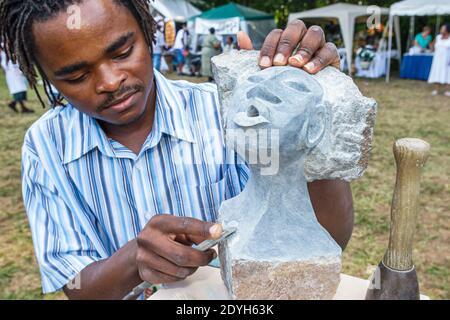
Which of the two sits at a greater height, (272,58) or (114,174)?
(272,58)

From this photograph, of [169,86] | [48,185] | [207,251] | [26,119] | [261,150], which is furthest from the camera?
[26,119]

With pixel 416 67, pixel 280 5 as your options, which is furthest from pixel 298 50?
pixel 280 5

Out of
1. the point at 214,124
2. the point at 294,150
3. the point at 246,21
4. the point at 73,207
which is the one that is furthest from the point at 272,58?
the point at 246,21

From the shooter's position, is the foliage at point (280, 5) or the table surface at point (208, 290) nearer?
the table surface at point (208, 290)

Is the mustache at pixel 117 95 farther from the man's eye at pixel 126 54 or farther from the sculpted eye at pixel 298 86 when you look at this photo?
the sculpted eye at pixel 298 86

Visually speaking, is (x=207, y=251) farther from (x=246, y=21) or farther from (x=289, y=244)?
(x=246, y=21)

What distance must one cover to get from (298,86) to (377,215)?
2.40 meters

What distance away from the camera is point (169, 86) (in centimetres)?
135

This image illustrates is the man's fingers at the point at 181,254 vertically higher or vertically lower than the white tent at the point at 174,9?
lower

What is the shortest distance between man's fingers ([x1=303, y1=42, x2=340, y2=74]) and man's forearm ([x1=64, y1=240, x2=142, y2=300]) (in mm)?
599

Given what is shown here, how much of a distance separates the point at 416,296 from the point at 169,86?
881 mm

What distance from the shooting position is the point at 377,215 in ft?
10.1

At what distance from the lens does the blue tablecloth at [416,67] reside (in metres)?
8.83

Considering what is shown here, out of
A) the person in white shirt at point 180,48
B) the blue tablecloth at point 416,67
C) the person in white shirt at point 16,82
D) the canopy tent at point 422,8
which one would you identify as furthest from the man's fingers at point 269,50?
the person in white shirt at point 180,48
